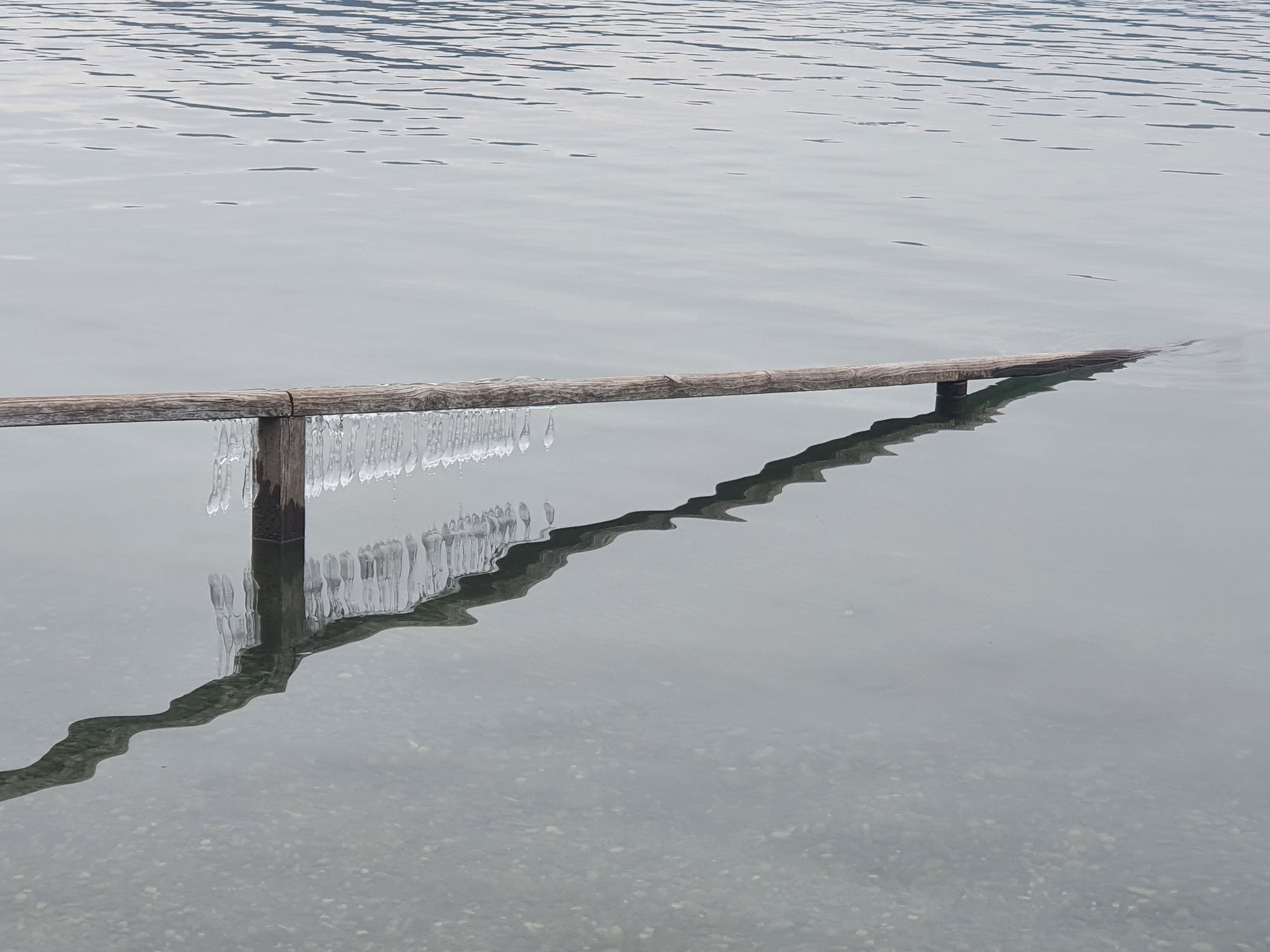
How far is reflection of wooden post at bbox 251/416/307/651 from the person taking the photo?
846cm

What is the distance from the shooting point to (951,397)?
12.4m

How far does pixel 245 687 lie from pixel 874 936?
3.27m

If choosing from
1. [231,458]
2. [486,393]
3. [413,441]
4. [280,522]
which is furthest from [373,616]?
[486,393]

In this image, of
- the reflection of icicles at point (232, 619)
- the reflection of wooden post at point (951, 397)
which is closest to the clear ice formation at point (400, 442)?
the reflection of icicles at point (232, 619)

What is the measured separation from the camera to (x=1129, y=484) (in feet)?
36.1

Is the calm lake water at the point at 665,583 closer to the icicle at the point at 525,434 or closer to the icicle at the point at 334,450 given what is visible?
the icicle at the point at 525,434

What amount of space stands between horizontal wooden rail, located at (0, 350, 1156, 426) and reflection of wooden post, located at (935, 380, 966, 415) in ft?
0.55

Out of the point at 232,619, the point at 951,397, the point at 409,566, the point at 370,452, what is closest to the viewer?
the point at 232,619

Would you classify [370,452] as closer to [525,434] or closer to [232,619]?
[232,619]

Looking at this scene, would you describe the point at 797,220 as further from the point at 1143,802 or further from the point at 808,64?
the point at 808,64

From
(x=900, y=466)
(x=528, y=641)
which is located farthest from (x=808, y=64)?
(x=528, y=641)

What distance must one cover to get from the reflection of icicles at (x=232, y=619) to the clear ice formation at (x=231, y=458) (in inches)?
17.9

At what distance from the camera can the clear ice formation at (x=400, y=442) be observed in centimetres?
898

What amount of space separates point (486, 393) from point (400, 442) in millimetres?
603
